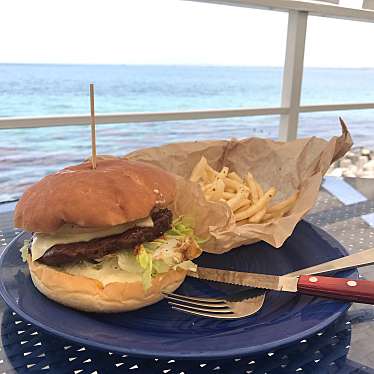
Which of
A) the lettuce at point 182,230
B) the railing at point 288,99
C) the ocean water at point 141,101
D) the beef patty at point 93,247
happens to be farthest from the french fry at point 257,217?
the ocean water at point 141,101

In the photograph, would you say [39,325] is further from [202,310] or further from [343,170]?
[343,170]

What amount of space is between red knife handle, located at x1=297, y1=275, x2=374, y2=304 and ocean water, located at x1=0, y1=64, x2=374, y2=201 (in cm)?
459

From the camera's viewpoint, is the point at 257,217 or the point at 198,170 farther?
the point at 198,170

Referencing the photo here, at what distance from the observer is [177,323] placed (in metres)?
0.88

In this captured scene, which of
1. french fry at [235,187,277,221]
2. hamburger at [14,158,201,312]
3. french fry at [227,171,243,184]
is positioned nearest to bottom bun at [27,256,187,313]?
hamburger at [14,158,201,312]

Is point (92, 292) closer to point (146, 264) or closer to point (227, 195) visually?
point (146, 264)

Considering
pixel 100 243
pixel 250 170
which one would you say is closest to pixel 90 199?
pixel 100 243

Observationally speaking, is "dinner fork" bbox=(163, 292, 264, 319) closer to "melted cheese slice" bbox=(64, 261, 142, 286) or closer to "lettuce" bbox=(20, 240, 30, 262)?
"melted cheese slice" bbox=(64, 261, 142, 286)

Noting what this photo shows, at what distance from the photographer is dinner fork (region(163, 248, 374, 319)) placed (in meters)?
0.87

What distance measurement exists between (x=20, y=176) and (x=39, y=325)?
26.7 feet

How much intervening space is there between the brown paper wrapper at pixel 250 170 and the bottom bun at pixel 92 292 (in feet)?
1.03

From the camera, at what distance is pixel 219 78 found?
22.0 m

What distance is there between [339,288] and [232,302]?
23 cm

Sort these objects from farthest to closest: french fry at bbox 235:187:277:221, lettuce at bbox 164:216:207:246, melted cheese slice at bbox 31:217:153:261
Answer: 1. french fry at bbox 235:187:277:221
2. lettuce at bbox 164:216:207:246
3. melted cheese slice at bbox 31:217:153:261
